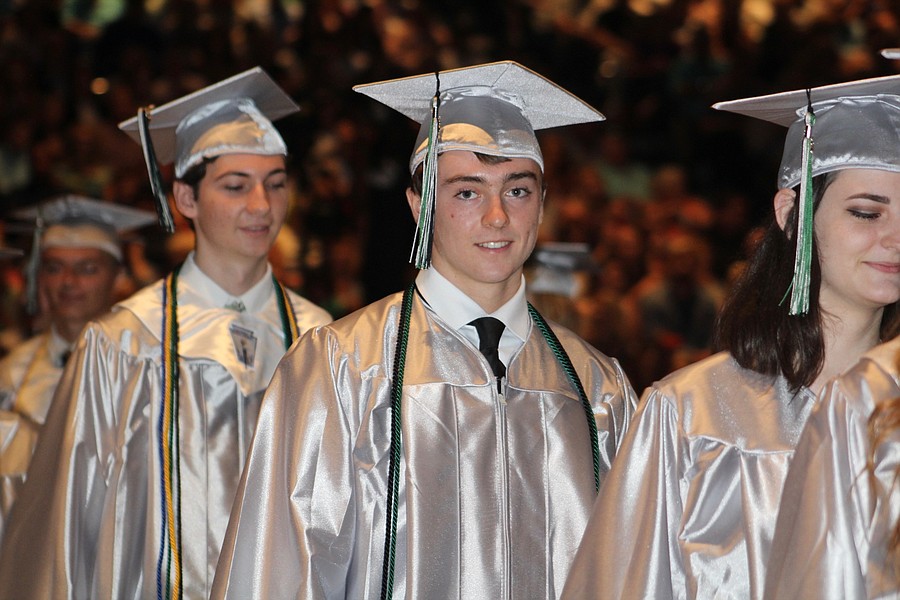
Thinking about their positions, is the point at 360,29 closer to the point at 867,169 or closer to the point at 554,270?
the point at 554,270

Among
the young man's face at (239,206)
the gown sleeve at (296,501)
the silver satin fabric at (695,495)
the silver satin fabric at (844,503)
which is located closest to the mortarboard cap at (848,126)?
the silver satin fabric at (695,495)

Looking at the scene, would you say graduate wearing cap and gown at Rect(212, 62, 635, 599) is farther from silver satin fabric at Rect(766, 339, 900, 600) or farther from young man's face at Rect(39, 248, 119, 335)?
young man's face at Rect(39, 248, 119, 335)

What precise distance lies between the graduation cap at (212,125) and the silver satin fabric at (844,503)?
7.26 feet

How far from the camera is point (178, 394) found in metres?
3.58

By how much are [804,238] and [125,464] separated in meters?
2.01

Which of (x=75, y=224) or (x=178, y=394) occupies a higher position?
(x=75, y=224)

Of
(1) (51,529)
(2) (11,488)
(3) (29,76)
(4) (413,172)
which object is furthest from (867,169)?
(3) (29,76)

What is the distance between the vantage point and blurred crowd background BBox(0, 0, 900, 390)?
7.67m

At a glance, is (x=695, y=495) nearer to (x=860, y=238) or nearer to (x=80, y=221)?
(x=860, y=238)

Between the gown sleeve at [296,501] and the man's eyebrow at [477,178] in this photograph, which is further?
the man's eyebrow at [477,178]

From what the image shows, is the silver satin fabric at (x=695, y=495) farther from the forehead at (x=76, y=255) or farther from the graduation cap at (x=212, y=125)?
the forehead at (x=76, y=255)

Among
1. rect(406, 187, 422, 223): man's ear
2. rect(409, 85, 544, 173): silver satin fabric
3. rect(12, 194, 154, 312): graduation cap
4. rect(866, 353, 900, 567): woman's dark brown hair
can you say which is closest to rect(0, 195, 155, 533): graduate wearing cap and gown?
rect(12, 194, 154, 312): graduation cap

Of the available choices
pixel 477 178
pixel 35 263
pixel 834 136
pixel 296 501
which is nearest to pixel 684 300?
pixel 35 263

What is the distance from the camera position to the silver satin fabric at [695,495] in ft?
8.00
